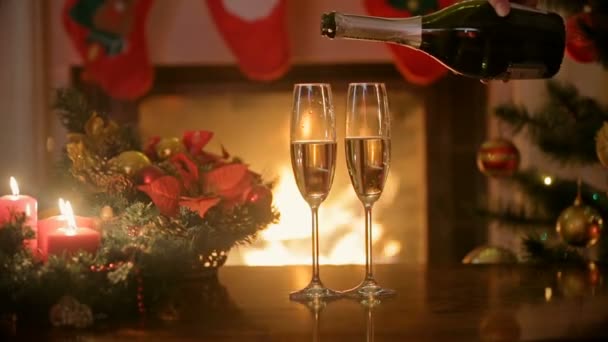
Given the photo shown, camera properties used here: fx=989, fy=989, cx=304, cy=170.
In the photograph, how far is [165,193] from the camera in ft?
3.26

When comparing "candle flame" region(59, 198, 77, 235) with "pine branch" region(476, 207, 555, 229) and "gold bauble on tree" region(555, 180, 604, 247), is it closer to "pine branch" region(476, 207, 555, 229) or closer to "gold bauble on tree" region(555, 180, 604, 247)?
"gold bauble on tree" region(555, 180, 604, 247)

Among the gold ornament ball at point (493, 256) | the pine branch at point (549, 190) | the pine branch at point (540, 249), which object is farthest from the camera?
the pine branch at point (549, 190)

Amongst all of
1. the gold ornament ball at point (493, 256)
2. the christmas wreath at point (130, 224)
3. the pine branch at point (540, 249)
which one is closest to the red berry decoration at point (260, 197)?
the christmas wreath at point (130, 224)

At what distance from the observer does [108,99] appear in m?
2.50

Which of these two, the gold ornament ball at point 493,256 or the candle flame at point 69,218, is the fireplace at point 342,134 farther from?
the candle flame at point 69,218

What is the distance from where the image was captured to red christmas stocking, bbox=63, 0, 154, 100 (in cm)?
237

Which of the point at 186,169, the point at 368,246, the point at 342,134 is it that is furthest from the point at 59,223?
the point at 342,134

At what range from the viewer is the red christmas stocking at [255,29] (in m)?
2.37

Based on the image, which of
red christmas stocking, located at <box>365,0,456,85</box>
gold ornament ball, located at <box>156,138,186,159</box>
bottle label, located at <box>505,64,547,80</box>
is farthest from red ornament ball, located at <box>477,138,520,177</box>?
gold ornament ball, located at <box>156,138,186,159</box>

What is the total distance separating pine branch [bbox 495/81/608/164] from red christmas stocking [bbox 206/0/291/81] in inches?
26.9

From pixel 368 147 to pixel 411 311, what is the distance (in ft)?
0.54

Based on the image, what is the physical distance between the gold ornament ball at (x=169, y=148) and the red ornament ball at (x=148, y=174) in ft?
0.29

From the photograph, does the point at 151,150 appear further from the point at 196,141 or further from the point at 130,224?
the point at 130,224

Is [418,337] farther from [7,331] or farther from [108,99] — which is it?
[108,99]
